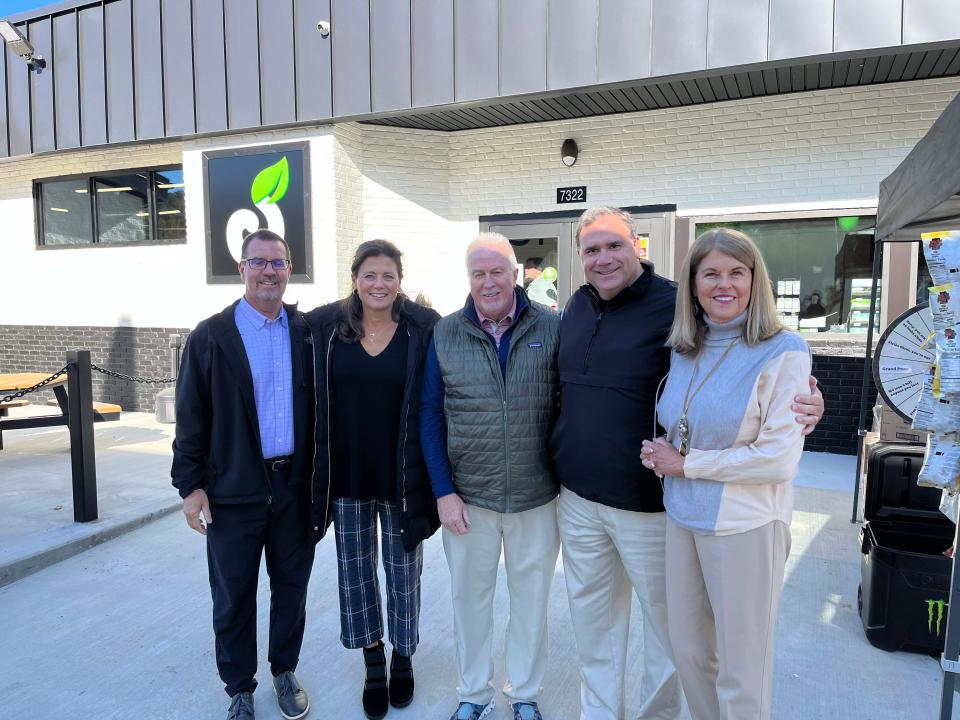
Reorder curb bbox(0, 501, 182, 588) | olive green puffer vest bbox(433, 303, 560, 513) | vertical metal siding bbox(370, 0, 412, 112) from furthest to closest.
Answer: vertical metal siding bbox(370, 0, 412, 112) < curb bbox(0, 501, 182, 588) < olive green puffer vest bbox(433, 303, 560, 513)

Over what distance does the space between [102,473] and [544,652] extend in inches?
197

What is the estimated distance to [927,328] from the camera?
366cm

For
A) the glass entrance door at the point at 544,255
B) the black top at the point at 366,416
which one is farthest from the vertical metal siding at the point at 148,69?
the black top at the point at 366,416

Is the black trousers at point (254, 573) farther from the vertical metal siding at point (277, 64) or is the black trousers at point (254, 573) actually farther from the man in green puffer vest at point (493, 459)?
the vertical metal siding at point (277, 64)

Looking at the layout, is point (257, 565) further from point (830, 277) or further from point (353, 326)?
point (830, 277)

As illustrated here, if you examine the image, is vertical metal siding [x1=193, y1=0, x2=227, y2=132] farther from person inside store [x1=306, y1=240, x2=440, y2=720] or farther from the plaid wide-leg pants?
the plaid wide-leg pants

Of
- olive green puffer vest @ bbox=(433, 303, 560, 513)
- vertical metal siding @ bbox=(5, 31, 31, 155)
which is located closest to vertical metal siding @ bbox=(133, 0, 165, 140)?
vertical metal siding @ bbox=(5, 31, 31, 155)

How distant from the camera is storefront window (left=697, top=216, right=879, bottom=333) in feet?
21.0

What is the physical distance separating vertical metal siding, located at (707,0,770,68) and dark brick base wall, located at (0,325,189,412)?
23.7 ft

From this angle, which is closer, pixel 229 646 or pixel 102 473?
pixel 229 646

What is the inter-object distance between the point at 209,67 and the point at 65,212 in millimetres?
3930

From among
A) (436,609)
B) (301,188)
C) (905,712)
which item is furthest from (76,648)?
(301,188)

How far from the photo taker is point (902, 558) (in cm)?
280

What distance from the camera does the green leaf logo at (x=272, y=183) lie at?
741 centimetres
